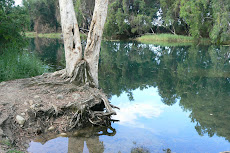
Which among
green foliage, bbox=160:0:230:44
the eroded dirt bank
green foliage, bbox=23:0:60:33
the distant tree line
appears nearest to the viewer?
the eroded dirt bank

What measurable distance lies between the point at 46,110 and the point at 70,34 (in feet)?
9.80

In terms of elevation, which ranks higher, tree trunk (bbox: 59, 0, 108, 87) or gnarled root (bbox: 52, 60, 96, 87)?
tree trunk (bbox: 59, 0, 108, 87)

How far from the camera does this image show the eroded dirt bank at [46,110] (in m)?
5.42

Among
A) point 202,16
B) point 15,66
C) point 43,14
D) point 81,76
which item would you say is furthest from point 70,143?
point 43,14

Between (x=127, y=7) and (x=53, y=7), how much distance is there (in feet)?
71.4

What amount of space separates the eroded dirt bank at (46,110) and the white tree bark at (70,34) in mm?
806

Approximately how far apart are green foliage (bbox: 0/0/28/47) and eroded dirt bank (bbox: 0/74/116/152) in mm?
3214

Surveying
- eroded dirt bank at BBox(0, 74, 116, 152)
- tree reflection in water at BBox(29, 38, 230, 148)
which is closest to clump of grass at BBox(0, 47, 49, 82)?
eroded dirt bank at BBox(0, 74, 116, 152)

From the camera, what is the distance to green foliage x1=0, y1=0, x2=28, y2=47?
31.6 ft

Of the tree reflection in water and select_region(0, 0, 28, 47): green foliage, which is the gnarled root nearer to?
the tree reflection in water

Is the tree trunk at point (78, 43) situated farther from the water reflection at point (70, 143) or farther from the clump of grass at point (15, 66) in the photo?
the clump of grass at point (15, 66)

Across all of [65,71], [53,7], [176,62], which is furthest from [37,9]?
[65,71]

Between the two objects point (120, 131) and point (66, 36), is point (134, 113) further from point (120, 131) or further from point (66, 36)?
point (66, 36)

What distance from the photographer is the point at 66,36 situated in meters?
7.95
